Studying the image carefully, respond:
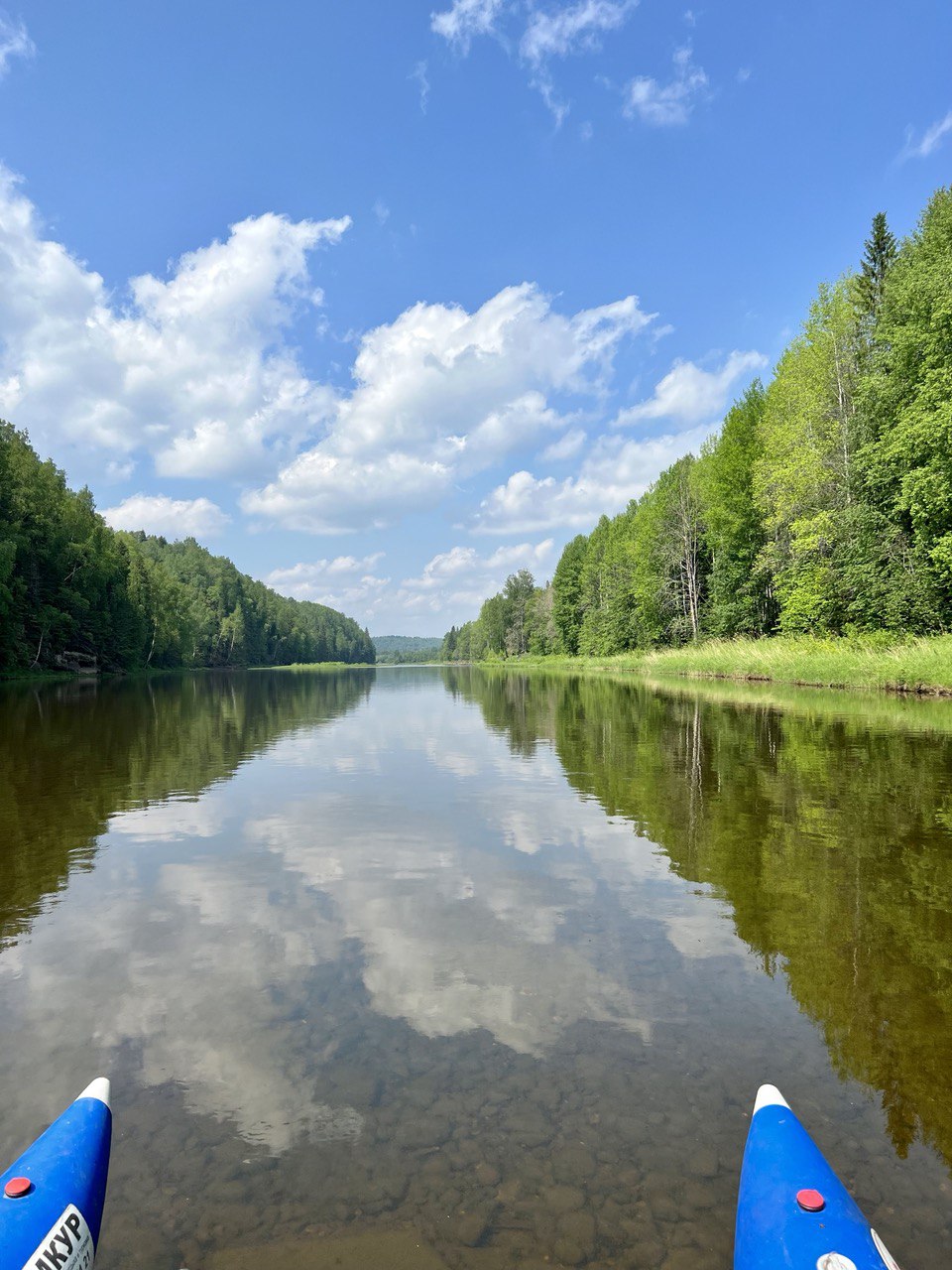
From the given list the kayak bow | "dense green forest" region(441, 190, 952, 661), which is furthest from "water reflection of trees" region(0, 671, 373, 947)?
"dense green forest" region(441, 190, 952, 661)

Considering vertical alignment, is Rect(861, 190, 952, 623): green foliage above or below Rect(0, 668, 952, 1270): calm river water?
above

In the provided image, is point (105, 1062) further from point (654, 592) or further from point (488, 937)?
point (654, 592)

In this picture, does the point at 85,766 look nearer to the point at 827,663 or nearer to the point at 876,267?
the point at 827,663

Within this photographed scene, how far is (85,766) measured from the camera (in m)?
15.8

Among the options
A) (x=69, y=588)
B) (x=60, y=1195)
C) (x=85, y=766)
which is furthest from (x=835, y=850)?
(x=69, y=588)

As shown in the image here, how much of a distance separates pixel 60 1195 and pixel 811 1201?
3049 millimetres

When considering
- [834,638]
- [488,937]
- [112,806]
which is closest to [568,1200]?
[488,937]

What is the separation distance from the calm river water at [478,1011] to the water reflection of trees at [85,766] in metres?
0.13

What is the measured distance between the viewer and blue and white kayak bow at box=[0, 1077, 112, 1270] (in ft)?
8.45

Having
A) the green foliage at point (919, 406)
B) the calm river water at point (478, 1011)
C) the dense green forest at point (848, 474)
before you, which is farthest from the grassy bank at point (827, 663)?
the calm river water at point (478, 1011)

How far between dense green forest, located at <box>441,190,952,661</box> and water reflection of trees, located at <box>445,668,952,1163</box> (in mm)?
13292

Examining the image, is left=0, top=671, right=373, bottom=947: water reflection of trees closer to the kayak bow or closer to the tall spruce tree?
the kayak bow

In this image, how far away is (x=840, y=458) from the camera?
1455 inches

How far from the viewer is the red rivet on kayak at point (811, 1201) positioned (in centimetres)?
262
